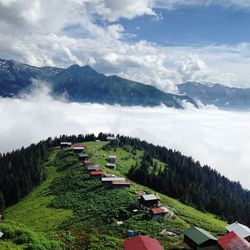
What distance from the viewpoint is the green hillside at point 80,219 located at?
63569 millimetres

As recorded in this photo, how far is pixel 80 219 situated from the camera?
9294cm

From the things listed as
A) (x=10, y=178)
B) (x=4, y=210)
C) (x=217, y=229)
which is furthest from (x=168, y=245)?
(x=10, y=178)

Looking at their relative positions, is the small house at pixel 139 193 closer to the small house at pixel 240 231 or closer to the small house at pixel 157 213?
the small house at pixel 157 213

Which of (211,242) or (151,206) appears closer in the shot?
(211,242)

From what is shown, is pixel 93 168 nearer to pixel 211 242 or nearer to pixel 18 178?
pixel 18 178

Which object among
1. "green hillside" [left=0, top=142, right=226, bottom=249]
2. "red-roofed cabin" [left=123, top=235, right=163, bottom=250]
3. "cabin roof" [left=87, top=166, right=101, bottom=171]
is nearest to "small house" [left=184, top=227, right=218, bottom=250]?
"green hillside" [left=0, top=142, right=226, bottom=249]

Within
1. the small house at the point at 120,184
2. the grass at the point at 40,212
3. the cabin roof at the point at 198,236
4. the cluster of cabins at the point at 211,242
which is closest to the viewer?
the cluster of cabins at the point at 211,242

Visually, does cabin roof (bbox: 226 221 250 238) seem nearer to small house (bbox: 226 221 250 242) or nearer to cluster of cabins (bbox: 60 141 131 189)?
small house (bbox: 226 221 250 242)

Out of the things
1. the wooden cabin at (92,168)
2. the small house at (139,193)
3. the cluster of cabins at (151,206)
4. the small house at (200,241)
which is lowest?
the wooden cabin at (92,168)

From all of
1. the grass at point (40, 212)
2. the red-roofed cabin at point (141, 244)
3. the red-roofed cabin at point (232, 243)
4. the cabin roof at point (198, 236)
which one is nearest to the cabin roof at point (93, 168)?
the grass at point (40, 212)

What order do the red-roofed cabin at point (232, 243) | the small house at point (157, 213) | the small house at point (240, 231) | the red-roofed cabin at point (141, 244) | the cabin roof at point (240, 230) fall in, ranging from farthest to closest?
the small house at point (157, 213)
the cabin roof at point (240, 230)
the small house at point (240, 231)
the red-roofed cabin at point (232, 243)
the red-roofed cabin at point (141, 244)

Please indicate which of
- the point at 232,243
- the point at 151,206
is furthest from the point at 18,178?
the point at 232,243

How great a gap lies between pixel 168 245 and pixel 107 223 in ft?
66.6

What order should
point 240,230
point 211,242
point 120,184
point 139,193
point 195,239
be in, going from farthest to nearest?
point 120,184, point 139,193, point 240,230, point 195,239, point 211,242
